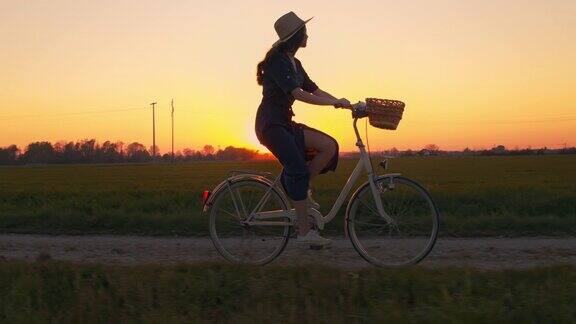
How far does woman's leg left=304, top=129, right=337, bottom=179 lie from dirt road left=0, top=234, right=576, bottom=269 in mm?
869

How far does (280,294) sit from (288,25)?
235cm

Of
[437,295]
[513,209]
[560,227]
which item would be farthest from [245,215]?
[513,209]

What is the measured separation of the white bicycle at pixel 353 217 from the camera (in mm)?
5402

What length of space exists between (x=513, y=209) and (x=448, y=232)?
3.62 meters

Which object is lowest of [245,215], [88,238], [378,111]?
[88,238]

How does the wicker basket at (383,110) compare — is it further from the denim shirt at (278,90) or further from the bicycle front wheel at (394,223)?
the denim shirt at (278,90)

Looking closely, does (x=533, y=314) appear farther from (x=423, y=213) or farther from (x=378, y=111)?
(x=378, y=111)

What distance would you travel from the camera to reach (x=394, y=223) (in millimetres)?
5551

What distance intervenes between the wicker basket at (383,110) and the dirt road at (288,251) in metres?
1.33

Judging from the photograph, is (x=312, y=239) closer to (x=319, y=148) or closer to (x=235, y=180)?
(x=319, y=148)

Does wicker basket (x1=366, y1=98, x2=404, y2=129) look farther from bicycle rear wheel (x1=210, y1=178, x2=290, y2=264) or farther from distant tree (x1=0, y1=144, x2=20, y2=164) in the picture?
distant tree (x1=0, y1=144, x2=20, y2=164)

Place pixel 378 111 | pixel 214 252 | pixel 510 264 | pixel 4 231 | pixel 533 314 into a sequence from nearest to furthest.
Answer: pixel 533 314 < pixel 378 111 < pixel 510 264 < pixel 214 252 < pixel 4 231

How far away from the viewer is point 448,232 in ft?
25.3

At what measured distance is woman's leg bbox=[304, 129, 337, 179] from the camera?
5.45 metres
